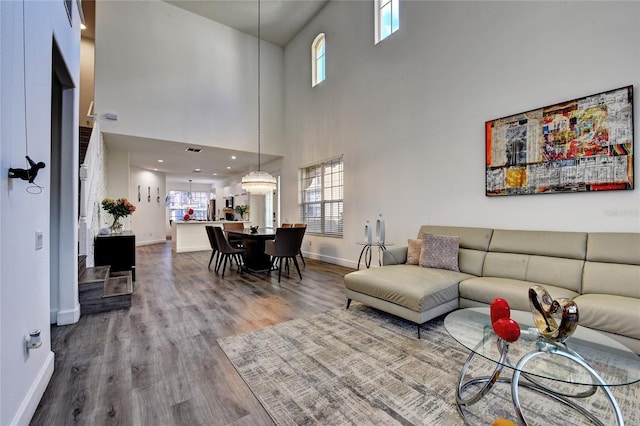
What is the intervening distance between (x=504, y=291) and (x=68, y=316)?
427 cm

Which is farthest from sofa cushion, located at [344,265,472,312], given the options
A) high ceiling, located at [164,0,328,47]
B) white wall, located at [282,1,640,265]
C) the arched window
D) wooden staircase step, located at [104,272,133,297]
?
high ceiling, located at [164,0,328,47]

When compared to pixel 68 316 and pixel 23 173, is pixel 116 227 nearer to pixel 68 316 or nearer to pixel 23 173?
pixel 68 316

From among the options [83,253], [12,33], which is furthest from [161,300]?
[12,33]

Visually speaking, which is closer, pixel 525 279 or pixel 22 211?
pixel 22 211

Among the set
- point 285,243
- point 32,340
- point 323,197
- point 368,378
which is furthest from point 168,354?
point 323,197

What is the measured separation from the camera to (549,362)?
1468mm

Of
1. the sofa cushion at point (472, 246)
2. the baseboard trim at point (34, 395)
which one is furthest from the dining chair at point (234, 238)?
the sofa cushion at point (472, 246)

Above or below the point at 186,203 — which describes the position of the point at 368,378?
below

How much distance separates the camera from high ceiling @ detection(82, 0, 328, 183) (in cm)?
627

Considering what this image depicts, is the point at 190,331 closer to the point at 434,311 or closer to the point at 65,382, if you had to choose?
the point at 65,382

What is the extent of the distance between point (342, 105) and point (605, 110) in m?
4.12

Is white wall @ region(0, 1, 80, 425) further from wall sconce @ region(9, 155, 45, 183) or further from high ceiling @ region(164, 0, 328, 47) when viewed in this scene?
high ceiling @ region(164, 0, 328, 47)

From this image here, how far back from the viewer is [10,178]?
141 centimetres

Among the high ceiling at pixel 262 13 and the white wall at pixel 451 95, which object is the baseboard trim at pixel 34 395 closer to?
the white wall at pixel 451 95
